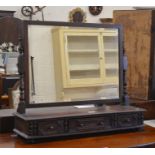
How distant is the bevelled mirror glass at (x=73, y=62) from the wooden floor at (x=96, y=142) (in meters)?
0.14

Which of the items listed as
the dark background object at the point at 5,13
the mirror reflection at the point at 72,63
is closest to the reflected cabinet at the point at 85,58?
the mirror reflection at the point at 72,63

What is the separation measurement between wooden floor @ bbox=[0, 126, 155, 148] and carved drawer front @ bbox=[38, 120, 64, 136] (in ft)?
0.10

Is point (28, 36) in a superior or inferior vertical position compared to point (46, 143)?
superior

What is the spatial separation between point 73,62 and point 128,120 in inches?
10.8

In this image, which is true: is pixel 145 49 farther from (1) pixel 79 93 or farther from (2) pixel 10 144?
(2) pixel 10 144

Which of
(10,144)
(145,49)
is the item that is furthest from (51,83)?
(145,49)

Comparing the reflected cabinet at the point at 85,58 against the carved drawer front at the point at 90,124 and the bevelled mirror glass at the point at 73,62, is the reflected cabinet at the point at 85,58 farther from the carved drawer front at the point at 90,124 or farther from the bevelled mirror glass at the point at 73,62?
the carved drawer front at the point at 90,124

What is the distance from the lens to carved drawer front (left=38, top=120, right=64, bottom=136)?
1.00 metres

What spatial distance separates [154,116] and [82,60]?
0.46m

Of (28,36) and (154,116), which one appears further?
(154,116)

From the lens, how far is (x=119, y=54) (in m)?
1.20

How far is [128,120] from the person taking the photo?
1.14m

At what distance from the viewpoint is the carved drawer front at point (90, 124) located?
1.05 meters
